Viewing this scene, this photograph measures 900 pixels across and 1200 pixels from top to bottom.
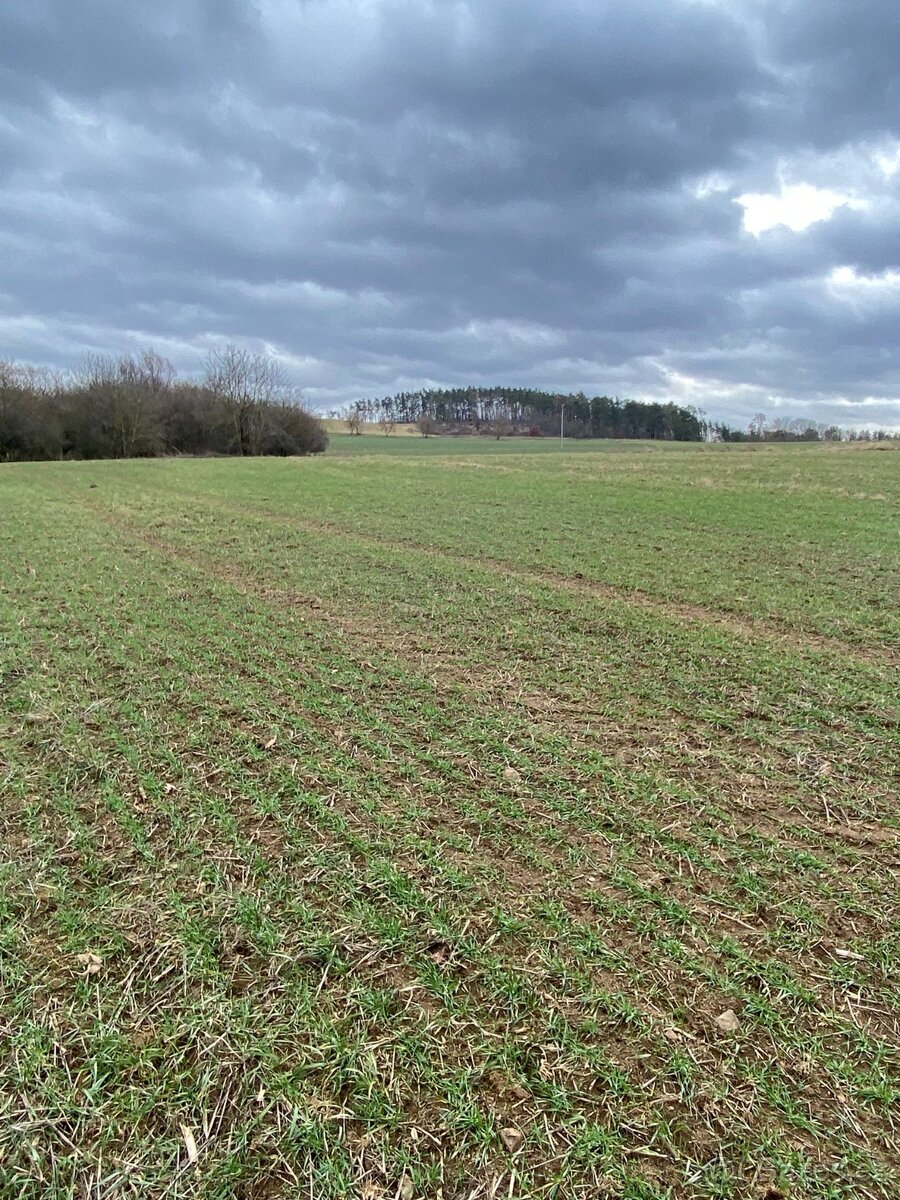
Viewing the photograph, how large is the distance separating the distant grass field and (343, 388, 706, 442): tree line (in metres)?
97.4

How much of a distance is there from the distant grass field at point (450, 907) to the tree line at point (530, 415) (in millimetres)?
97423

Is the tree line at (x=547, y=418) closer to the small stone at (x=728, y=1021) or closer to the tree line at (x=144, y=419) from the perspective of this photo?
the tree line at (x=144, y=419)

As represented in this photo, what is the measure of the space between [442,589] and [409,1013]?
661cm

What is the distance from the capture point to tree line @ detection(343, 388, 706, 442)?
104 m

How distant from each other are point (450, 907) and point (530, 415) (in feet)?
370

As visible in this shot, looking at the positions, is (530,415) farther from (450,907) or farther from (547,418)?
(450,907)

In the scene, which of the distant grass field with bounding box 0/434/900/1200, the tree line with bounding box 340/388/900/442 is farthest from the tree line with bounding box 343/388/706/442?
the distant grass field with bounding box 0/434/900/1200

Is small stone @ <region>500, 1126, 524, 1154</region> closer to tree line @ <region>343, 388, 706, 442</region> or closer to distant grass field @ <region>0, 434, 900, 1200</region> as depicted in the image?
distant grass field @ <region>0, 434, 900, 1200</region>

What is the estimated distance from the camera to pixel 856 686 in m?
5.34

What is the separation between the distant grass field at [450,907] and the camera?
194 centimetres

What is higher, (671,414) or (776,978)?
(671,414)

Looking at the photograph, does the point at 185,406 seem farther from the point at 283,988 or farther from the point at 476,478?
the point at 283,988

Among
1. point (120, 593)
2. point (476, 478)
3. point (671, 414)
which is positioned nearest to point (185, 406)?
point (476, 478)

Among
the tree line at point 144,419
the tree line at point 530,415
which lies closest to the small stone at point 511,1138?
the tree line at point 144,419
